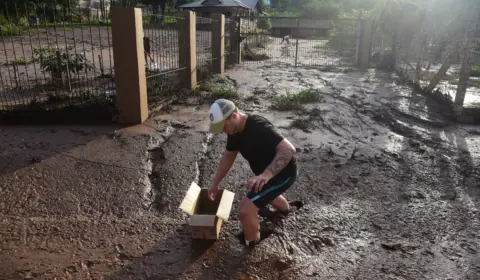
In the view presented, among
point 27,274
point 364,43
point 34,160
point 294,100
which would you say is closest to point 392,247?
point 27,274

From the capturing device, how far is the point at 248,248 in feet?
11.1

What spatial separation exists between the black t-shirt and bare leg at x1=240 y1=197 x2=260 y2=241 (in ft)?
1.18

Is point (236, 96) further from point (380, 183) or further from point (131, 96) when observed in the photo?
point (380, 183)

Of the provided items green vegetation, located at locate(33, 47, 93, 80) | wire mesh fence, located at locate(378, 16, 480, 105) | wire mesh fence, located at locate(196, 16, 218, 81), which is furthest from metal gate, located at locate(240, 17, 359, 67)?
green vegetation, located at locate(33, 47, 93, 80)

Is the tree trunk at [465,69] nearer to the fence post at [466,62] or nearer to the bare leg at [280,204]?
the fence post at [466,62]

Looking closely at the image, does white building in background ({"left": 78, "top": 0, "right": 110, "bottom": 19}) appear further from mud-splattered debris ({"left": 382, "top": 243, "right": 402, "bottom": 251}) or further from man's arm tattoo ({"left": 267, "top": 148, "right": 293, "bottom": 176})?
mud-splattered debris ({"left": 382, "top": 243, "right": 402, "bottom": 251})

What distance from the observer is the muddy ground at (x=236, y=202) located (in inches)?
124

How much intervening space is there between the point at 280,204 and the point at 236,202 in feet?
1.90

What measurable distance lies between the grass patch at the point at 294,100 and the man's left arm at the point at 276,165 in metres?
5.13

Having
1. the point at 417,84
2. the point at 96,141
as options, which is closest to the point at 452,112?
the point at 417,84

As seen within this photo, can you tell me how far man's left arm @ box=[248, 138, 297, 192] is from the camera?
9.55 ft

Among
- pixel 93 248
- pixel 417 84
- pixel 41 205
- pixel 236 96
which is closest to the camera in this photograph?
pixel 93 248

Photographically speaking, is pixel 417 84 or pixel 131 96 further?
pixel 417 84

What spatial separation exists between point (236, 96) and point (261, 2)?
62108mm
